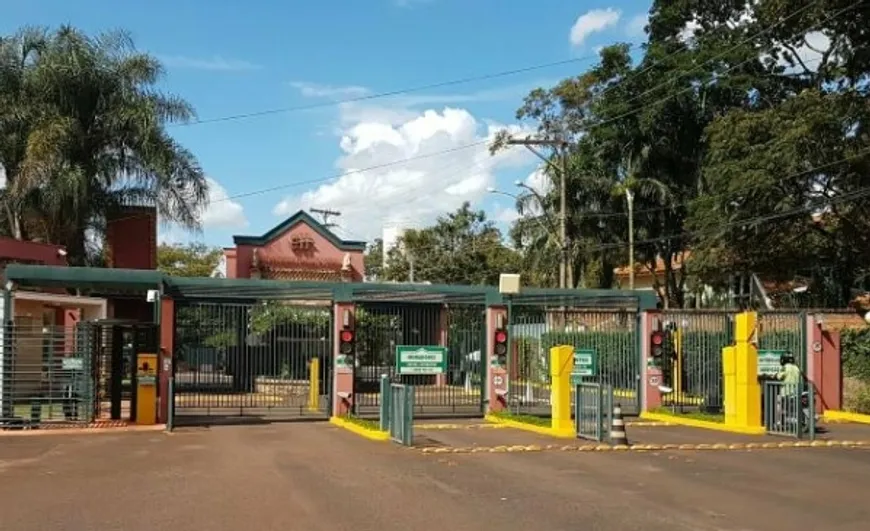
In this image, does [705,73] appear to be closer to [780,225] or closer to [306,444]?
[780,225]

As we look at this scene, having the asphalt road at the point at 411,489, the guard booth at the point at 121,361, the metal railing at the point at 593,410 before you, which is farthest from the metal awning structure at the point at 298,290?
the metal railing at the point at 593,410

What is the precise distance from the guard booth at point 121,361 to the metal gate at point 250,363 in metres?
1.40

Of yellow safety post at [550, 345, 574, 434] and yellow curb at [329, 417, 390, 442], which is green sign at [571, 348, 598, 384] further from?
yellow curb at [329, 417, 390, 442]

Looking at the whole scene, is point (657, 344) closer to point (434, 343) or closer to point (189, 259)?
point (434, 343)

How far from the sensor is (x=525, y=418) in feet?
75.1

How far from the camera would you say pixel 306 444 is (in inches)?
703

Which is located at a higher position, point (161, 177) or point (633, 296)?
point (161, 177)

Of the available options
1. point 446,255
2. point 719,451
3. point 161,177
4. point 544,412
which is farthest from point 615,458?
point 446,255

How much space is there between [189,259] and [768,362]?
56.2 m

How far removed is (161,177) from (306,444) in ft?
59.5

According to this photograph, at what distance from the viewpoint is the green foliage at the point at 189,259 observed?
71.4m

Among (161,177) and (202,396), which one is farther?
(161,177)

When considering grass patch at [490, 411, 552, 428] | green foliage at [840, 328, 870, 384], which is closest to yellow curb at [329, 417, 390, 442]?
grass patch at [490, 411, 552, 428]

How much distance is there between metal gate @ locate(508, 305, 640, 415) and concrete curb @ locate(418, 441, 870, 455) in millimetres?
7741
